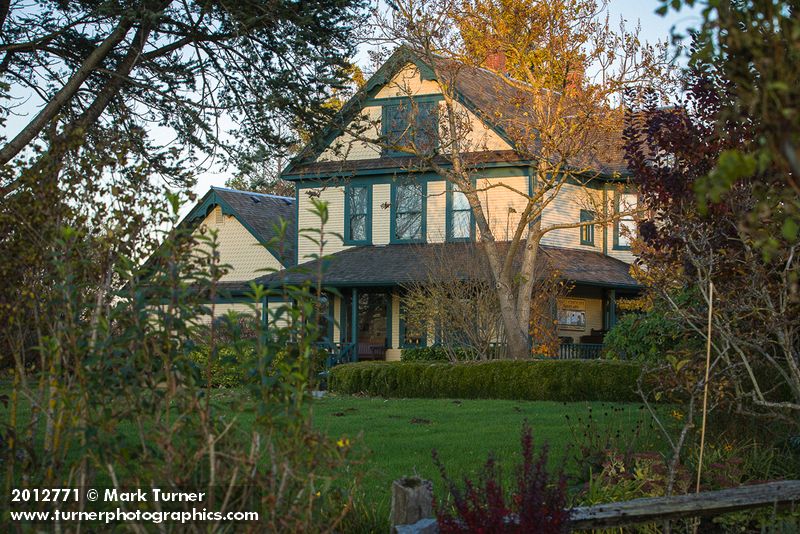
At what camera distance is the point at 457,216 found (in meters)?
25.2

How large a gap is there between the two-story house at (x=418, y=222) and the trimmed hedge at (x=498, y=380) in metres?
3.96

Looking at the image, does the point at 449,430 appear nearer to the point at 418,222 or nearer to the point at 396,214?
the point at 418,222

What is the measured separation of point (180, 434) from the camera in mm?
4352

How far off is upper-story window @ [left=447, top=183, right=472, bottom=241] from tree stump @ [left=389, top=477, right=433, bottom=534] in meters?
19.6

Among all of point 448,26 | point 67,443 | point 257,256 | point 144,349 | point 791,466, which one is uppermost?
point 448,26

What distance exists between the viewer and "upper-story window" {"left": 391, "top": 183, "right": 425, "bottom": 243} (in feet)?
84.7

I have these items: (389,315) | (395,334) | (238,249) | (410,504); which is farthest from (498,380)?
(238,249)

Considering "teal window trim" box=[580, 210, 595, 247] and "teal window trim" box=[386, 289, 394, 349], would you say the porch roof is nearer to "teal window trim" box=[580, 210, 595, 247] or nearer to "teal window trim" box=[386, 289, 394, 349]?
"teal window trim" box=[580, 210, 595, 247]

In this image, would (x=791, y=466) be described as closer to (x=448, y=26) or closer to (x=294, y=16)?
(x=294, y=16)

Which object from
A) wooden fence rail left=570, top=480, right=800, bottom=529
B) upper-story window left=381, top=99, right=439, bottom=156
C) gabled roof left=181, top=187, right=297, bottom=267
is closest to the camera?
wooden fence rail left=570, top=480, right=800, bottom=529

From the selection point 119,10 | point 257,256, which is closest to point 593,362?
point 119,10

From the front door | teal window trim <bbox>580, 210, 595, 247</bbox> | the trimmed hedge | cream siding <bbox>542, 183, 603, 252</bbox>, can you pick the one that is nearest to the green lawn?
the trimmed hedge

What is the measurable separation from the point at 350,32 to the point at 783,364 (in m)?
6.68

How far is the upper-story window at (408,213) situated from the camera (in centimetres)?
2583
